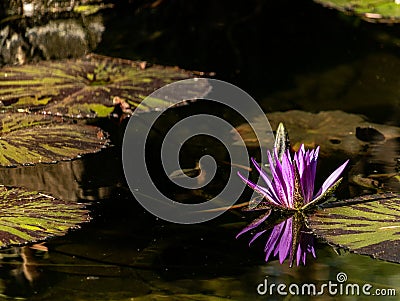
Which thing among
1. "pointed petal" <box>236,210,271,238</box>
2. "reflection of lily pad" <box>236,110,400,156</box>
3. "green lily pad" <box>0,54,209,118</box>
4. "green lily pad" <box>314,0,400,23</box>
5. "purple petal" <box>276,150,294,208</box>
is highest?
"green lily pad" <box>314,0,400,23</box>

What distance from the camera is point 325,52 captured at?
372cm

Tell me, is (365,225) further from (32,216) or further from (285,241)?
(32,216)

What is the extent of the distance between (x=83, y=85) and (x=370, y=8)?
1656 millimetres

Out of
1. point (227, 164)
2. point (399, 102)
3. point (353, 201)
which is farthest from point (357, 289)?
point (399, 102)

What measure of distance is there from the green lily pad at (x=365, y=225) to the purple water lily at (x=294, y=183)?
0.05 meters

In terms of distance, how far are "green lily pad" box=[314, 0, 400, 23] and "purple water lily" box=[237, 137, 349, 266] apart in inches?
81.7

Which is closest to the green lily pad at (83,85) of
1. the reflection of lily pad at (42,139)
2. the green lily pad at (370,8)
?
the reflection of lily pad at (42,139)

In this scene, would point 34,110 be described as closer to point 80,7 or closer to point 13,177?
point 13,177

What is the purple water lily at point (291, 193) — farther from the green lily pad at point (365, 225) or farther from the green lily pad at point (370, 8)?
the green lily pad at point (370, 8)

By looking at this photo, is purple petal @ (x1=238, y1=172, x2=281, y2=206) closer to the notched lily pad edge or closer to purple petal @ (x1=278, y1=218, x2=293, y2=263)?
purple petal @ (x1=278, y1=218, x2=293, y2=263)

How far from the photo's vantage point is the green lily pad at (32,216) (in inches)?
79.4

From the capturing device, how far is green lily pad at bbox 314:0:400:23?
13.3 feet

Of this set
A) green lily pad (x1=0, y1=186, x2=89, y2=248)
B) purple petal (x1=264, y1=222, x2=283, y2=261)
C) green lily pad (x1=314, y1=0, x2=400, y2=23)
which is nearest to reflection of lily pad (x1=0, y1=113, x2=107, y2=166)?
green lily pad (x1=0, y1=186, x2=89, y2=248)

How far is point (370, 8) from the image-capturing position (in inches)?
161
